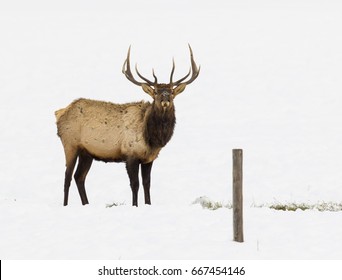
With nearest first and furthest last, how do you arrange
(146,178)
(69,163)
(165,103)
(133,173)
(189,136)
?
(165,103), (133,173), (146,178), (69,163), (189,136)

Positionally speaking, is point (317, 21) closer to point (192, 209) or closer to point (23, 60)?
point (23, 60)

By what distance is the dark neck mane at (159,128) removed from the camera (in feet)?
46.3

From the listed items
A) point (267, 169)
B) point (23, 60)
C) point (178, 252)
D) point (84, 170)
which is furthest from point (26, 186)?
point (23, 60)

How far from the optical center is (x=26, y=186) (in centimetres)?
1906

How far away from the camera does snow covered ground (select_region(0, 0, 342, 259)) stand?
34.5 feet

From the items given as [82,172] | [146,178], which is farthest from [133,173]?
[82,172]

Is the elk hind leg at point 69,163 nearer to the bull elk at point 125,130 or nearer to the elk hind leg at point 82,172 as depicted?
the bull elk at point 125,130

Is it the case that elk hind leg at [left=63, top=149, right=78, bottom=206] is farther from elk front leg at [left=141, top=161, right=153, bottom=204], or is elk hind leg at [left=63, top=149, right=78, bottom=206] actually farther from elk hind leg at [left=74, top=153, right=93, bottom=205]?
elk front leg at [left=141, top=161, right=153, bottom=204]

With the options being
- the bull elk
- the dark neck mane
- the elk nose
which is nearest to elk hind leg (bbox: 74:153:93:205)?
the bull elk

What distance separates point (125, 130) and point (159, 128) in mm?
746

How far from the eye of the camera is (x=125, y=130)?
14469 mm

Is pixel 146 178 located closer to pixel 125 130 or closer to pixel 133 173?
pixel 133 173

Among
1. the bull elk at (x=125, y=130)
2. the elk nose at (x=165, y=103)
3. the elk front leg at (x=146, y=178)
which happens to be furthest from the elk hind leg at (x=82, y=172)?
the elk nose at (x=165, y=103)

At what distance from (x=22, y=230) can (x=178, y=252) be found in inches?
107
